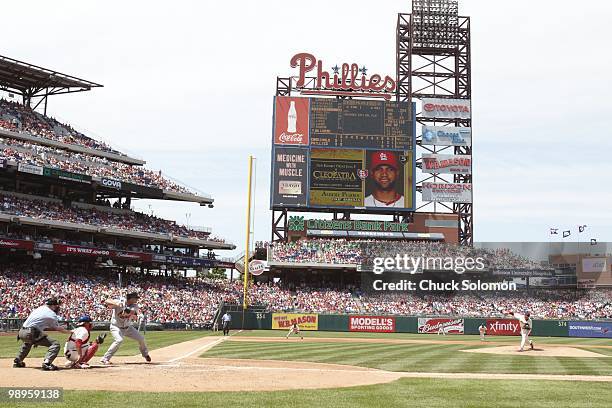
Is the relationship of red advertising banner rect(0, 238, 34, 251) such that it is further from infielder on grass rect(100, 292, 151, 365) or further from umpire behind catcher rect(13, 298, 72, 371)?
umpire behind catcher rect(13, 298, 72, 371)

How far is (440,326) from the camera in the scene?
5044cm

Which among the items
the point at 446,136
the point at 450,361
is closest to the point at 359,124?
the point at 446,136

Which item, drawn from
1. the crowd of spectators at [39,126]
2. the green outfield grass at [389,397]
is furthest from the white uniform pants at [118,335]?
the crowd of spectators at [39,126]

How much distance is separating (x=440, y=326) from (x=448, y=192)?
17717mm

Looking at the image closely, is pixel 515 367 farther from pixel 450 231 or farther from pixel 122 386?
pixel 450 231

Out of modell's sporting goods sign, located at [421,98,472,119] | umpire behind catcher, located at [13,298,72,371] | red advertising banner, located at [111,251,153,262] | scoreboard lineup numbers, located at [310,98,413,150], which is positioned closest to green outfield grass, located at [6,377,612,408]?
umpire behind catcher, located at [13,298,72,371]

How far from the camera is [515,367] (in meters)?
19.6

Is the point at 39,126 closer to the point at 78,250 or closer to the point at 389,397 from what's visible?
the point at 78,250

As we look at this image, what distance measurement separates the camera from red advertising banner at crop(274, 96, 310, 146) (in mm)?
61969

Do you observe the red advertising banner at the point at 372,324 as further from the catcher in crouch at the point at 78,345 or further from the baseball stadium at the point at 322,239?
the catcher in crouch at the point at 78,345

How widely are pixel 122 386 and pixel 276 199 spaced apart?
162ft

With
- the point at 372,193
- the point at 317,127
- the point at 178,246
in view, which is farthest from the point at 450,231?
the point at 178,246

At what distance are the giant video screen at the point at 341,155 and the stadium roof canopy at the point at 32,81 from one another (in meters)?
17.6

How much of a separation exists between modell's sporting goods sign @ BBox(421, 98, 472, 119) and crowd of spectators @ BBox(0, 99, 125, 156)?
1127 inches
